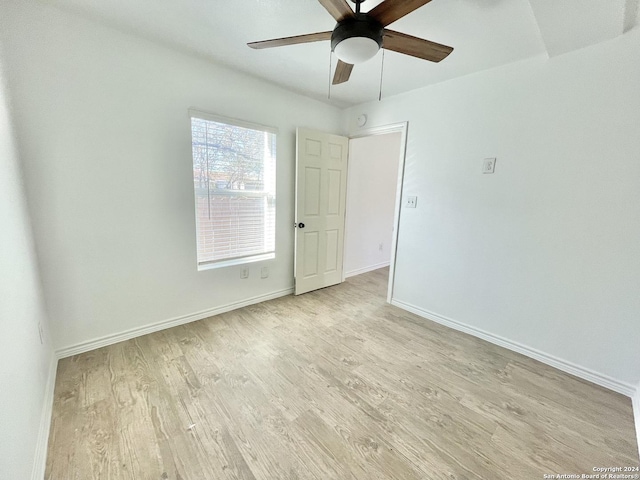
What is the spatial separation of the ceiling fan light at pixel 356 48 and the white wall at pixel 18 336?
1775mm

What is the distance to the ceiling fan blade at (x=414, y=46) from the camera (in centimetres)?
132

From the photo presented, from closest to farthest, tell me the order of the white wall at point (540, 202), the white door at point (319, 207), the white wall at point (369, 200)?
the white wall at point (540, 202) → the white door at point (319, 207) → the white wall at point (369, 200)

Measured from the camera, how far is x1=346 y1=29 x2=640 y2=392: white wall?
1.73m

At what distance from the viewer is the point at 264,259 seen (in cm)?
299

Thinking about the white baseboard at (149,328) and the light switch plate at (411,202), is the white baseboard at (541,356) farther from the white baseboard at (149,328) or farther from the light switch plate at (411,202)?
the white baseboard at (149,328)

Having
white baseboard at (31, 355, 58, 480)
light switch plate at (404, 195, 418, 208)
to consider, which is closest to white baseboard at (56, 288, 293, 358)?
white baseboard at (31, 355, 58, 480)

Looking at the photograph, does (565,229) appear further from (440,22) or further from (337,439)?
(337,439)

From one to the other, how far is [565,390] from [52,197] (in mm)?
3827

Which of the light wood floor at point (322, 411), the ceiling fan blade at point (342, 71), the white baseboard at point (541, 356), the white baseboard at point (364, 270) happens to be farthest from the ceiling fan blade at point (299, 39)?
the white baseboard at point (364, 270)

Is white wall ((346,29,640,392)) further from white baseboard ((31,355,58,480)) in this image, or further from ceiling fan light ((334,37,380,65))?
white baseboard ((31,355,58,480))

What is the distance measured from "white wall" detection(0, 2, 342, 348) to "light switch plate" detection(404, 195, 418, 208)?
186 cm

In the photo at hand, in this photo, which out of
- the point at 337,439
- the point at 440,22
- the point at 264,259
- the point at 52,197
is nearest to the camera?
the point at 337,439

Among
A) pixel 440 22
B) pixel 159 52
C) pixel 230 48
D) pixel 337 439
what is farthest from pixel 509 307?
pixel 159 52

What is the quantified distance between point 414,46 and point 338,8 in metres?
0.51
